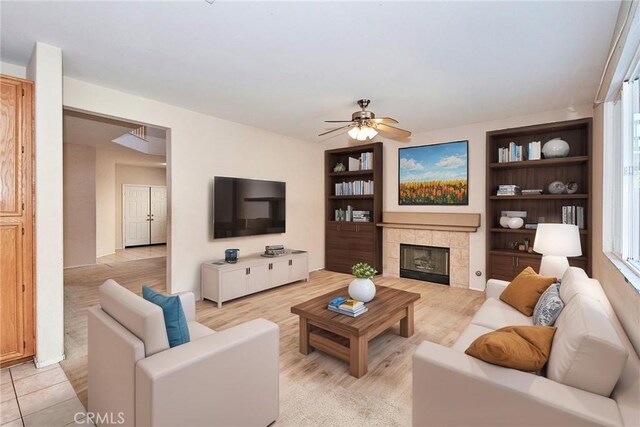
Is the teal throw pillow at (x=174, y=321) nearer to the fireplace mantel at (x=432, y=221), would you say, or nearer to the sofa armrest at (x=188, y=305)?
the sofa armrest at (x=188, y=305)

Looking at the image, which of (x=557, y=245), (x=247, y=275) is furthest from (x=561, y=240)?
(x=247, y=275)

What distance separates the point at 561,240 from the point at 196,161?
166 inches

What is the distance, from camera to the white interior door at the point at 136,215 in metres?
8.94

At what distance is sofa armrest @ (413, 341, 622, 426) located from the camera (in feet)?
→ 3.68

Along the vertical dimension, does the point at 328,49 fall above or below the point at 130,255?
above

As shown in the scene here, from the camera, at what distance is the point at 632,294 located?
161 cm

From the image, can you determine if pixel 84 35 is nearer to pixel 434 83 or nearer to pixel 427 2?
pixel 427 2

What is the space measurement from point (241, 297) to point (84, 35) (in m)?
3.20

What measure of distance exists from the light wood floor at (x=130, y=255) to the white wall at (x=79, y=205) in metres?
0.51

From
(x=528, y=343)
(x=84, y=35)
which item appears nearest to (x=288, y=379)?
(x=528, y=343)

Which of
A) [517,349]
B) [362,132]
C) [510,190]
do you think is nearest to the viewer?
[517,349]

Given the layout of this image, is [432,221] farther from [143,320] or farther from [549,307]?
[143,320]

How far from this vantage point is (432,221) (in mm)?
4969

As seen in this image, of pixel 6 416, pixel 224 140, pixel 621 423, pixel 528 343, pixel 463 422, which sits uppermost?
pixel 224 140
